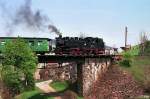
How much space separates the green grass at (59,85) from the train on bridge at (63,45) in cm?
612

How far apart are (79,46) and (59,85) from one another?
876 centimetres

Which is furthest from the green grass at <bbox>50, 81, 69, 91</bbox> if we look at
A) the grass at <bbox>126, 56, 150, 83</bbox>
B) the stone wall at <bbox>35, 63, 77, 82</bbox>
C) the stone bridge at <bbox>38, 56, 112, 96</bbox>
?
the grass at <bbox>126, 56, 150, 83</bbox>

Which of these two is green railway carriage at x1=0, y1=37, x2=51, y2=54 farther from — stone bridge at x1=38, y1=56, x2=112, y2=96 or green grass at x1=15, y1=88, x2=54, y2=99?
green grass at x1=15, y1=88, x2=54, y2=99

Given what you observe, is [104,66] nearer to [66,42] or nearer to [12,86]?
[66,42]

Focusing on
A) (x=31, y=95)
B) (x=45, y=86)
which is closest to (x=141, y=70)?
(x=45, y=86)

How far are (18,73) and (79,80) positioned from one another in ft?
33.2

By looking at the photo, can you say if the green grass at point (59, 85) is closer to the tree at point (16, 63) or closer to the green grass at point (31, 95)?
the green grass at point (31, 95)

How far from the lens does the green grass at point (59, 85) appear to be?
3324 inches

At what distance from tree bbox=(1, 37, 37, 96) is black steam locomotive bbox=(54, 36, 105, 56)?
6.50 metres

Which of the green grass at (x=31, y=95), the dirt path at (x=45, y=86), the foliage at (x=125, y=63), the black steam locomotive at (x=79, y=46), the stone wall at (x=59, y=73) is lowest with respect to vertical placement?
the green grass at (x=31, y=95)

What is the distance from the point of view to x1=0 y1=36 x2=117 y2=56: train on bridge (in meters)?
79.7

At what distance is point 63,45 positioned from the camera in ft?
265

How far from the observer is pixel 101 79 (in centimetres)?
8138

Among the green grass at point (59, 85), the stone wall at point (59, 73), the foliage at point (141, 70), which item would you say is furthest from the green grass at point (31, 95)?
the foliage at point (141, 70)
